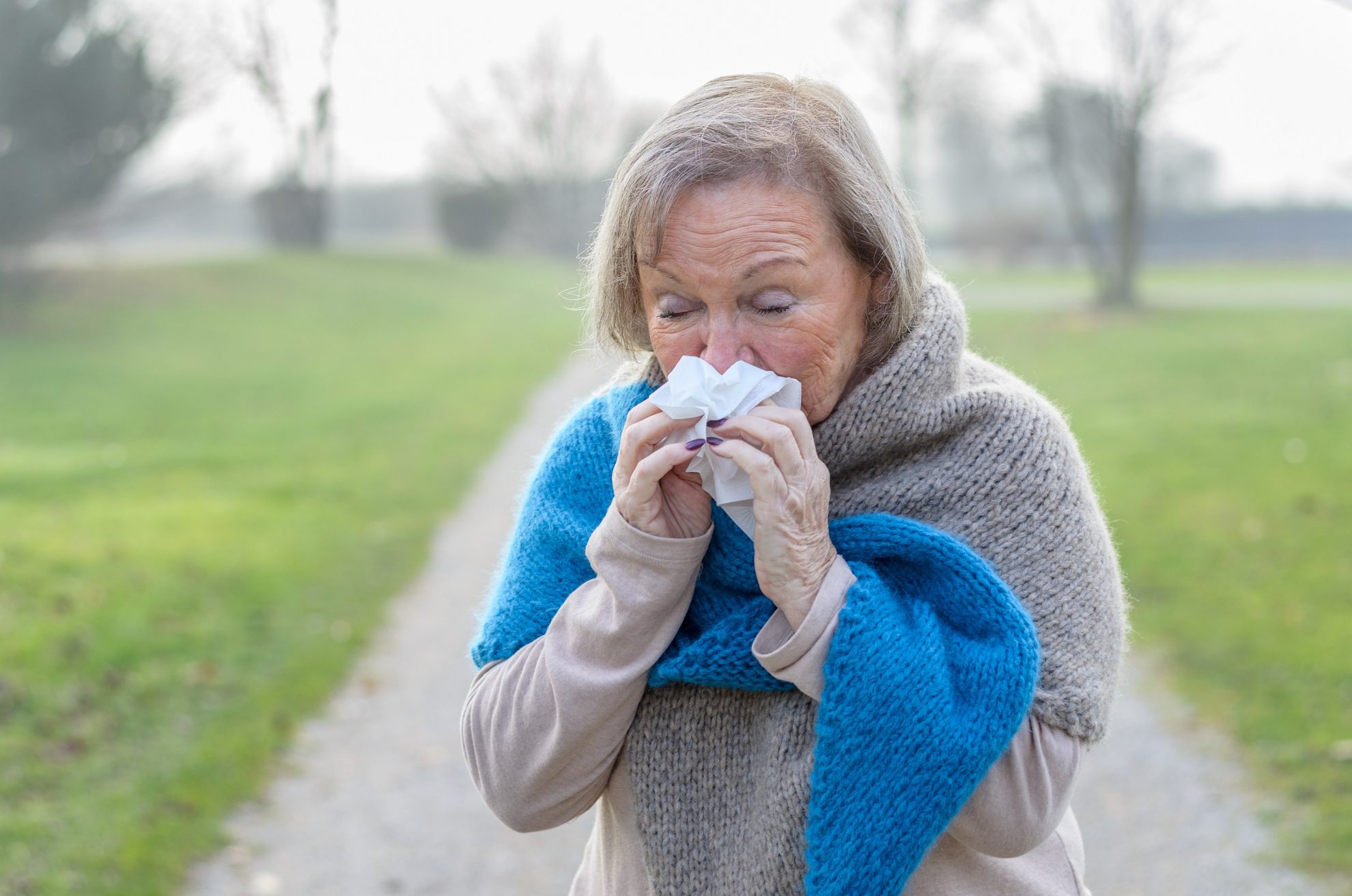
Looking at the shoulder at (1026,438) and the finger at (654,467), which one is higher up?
the finger at (654,467)

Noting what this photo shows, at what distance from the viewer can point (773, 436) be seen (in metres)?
1.56

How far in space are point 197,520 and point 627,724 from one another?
7302mm

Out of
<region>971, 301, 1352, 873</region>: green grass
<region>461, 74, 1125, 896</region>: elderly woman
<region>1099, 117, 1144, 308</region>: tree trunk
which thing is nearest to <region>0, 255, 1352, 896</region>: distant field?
<region>971, 301, 1352, 873</region>: green grass

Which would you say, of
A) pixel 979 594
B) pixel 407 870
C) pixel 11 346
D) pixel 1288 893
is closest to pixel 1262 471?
pixel 1288 893

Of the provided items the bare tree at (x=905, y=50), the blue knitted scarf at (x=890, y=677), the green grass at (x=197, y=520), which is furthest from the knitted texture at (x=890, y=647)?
the bare tree at (x=905, y=50)

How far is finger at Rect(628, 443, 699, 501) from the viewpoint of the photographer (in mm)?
1582

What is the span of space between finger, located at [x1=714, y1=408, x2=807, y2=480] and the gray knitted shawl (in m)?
0.20

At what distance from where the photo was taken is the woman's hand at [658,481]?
1588 millimetres

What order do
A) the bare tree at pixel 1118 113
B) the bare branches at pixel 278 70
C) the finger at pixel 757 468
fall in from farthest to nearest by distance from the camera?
the bare tree at pixel 1118 113, the bare branches at pixel 278 70, the finger at pixel 757 468

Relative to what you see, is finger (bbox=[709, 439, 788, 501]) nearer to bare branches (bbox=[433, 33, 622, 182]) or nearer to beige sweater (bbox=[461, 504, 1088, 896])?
beige sweater (bbox=[461, 504, 1088, 896])

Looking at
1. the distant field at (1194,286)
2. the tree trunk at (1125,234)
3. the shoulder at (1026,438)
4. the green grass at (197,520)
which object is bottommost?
the distant field at (1194,286)

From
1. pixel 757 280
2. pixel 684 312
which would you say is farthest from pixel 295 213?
pixel 757 280

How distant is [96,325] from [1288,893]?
20249mm

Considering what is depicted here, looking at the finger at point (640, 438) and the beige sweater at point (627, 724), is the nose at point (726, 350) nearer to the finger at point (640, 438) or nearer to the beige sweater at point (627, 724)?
the finger at point (640, 438)
